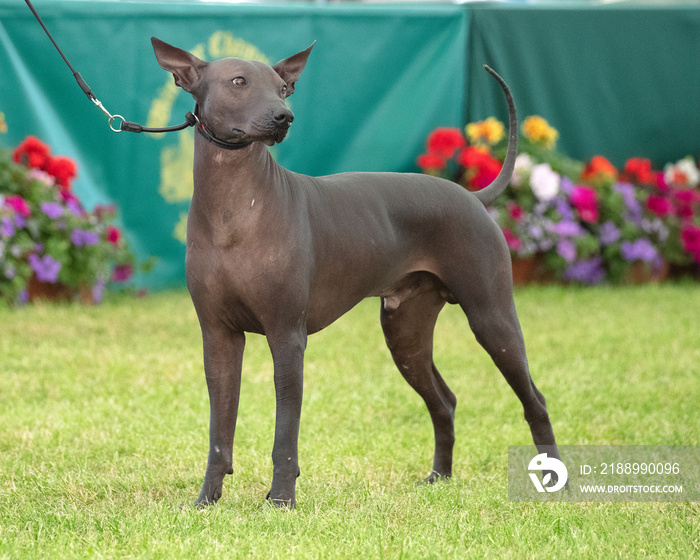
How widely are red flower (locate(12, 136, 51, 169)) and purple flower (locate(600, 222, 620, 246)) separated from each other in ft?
16.6

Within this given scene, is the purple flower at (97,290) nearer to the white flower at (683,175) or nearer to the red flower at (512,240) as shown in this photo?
the red flower at (512,240)

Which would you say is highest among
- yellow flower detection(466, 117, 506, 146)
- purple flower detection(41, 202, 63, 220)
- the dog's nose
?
yellow flower detection(466, 117, 506, 146)

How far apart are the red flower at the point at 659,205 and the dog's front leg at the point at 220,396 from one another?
6909mm

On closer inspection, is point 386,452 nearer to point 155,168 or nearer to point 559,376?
point 559,376

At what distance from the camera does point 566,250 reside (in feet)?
29.5

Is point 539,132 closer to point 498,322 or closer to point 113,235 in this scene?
point 113,235

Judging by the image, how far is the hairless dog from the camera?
3.20m

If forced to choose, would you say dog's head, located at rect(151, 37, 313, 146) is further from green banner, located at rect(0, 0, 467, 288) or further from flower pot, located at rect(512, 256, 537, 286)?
flower pot, located at rect(512, 256, 537, 286)

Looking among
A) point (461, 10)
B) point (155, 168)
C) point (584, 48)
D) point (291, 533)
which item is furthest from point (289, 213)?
point (584, 48)

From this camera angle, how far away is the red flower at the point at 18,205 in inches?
290

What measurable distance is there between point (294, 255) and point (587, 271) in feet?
21.1

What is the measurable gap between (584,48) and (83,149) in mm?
4944

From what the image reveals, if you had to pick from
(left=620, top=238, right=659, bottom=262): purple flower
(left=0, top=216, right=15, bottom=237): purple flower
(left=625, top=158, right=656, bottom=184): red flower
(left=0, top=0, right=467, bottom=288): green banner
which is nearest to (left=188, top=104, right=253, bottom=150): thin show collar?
(left=0, top=216, right=15, bottom=237): purple flower

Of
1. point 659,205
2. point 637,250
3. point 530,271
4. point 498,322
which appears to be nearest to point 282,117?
point 498,322
